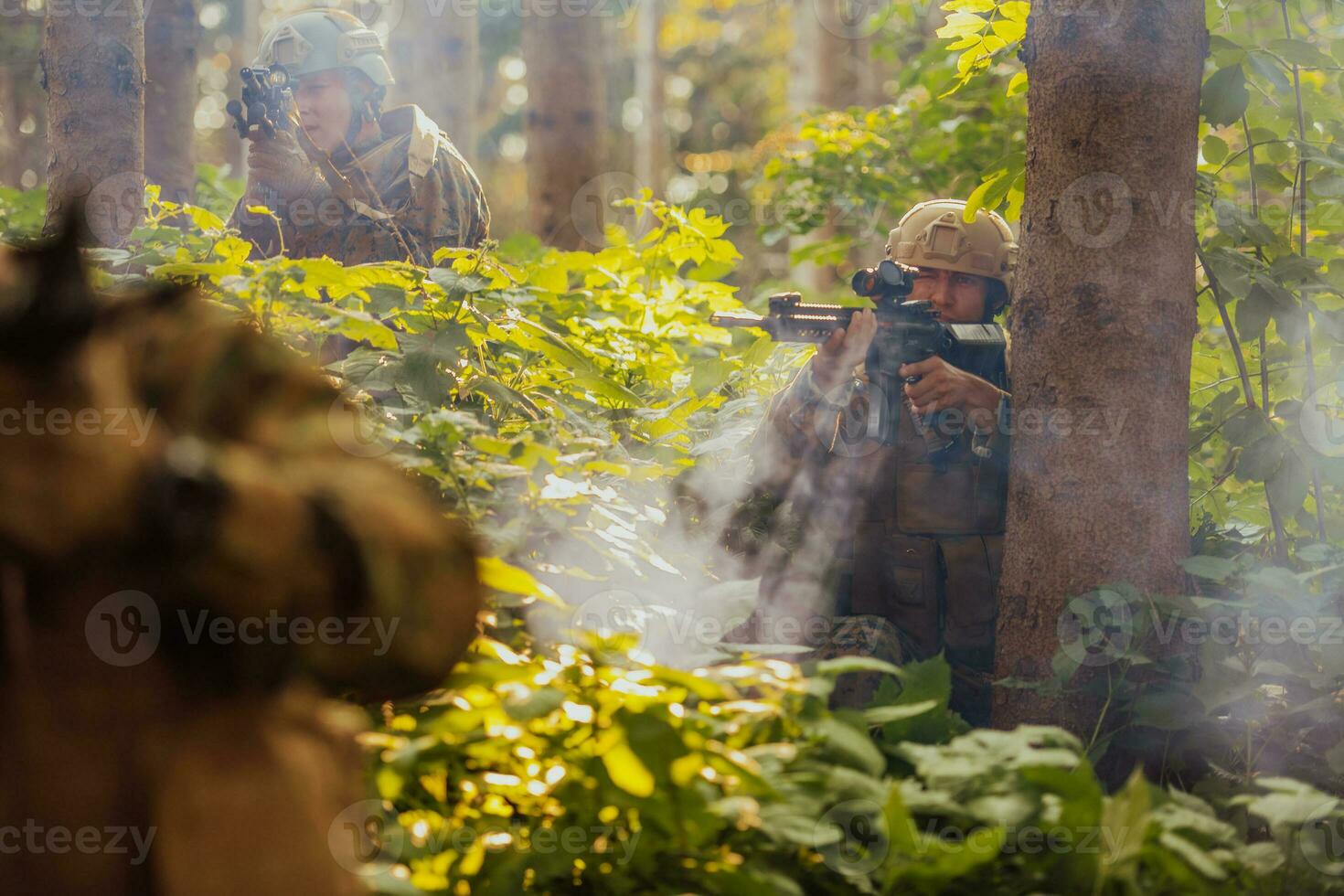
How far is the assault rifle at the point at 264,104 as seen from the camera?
5.05 metres

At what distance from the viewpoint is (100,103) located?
489cm

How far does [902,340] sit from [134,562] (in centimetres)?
290

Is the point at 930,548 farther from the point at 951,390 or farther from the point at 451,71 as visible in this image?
the point at 451,71

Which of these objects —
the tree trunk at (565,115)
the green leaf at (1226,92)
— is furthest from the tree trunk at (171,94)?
the green leaf at (1226,92)

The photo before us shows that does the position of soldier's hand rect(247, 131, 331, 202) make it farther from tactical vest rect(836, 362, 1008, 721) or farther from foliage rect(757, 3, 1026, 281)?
foliage rect(757, 3, 1026, 281)

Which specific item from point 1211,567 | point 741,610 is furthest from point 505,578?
point 1211,567

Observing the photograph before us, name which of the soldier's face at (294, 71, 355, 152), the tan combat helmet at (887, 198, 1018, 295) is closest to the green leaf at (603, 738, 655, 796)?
the tan combat helmet at (887, 198, 1018, 295)

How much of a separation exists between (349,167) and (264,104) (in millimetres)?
780

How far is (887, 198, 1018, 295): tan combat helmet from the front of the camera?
4422 mm

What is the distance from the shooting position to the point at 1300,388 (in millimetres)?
4227

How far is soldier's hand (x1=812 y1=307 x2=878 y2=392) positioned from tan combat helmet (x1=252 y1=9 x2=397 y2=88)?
3.50 meters

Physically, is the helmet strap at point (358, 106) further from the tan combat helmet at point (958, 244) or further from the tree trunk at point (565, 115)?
the tree trunk at point (565, 115)

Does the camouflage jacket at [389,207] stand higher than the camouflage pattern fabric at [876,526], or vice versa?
the camouflage jacket at [389,207]

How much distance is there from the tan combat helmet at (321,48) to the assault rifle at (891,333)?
3269 millimetres
